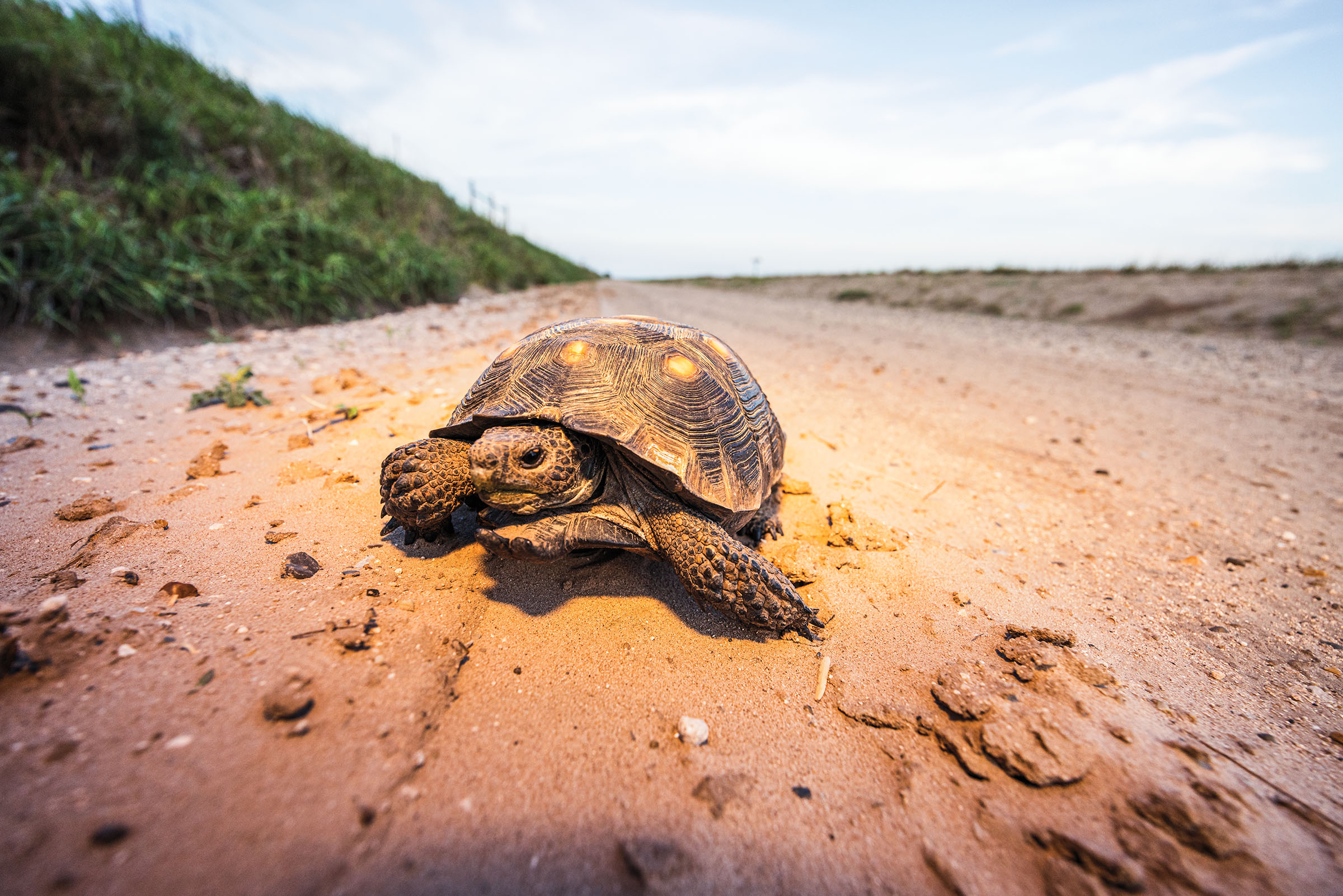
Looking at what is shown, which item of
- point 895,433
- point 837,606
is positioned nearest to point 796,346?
point 895,433

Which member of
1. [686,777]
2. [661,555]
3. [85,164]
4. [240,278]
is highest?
[85,164]

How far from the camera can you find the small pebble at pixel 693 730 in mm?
1550

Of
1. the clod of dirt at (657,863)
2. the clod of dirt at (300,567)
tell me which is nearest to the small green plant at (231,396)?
the clod of dirt at (300,567)

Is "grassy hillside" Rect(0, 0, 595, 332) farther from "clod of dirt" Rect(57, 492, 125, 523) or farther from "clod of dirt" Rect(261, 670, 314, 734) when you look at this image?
"clod of dirt" Rect(261, 670, 314, 734)

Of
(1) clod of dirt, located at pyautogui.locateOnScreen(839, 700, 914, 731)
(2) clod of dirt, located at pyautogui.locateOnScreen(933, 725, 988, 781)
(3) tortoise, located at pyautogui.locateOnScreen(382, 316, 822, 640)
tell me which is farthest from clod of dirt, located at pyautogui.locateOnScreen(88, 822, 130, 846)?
(2) clod of dirt, located at pyautogui.locateOnScreen(933, 725, 988, 781)

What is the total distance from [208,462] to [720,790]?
3220 millimetres

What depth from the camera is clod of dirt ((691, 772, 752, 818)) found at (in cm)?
137

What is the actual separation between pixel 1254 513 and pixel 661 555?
13.3 feet

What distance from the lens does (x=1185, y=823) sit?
130cm

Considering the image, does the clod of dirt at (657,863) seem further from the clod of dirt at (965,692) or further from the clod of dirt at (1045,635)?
the clod of dirt at (1045,635)

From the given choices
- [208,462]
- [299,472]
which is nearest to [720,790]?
[299,472]

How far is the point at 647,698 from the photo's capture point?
170 cm

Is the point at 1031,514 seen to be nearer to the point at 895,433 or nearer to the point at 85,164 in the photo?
the point at 895,433

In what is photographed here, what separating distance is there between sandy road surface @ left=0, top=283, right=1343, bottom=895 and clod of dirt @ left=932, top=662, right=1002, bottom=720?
13mm
